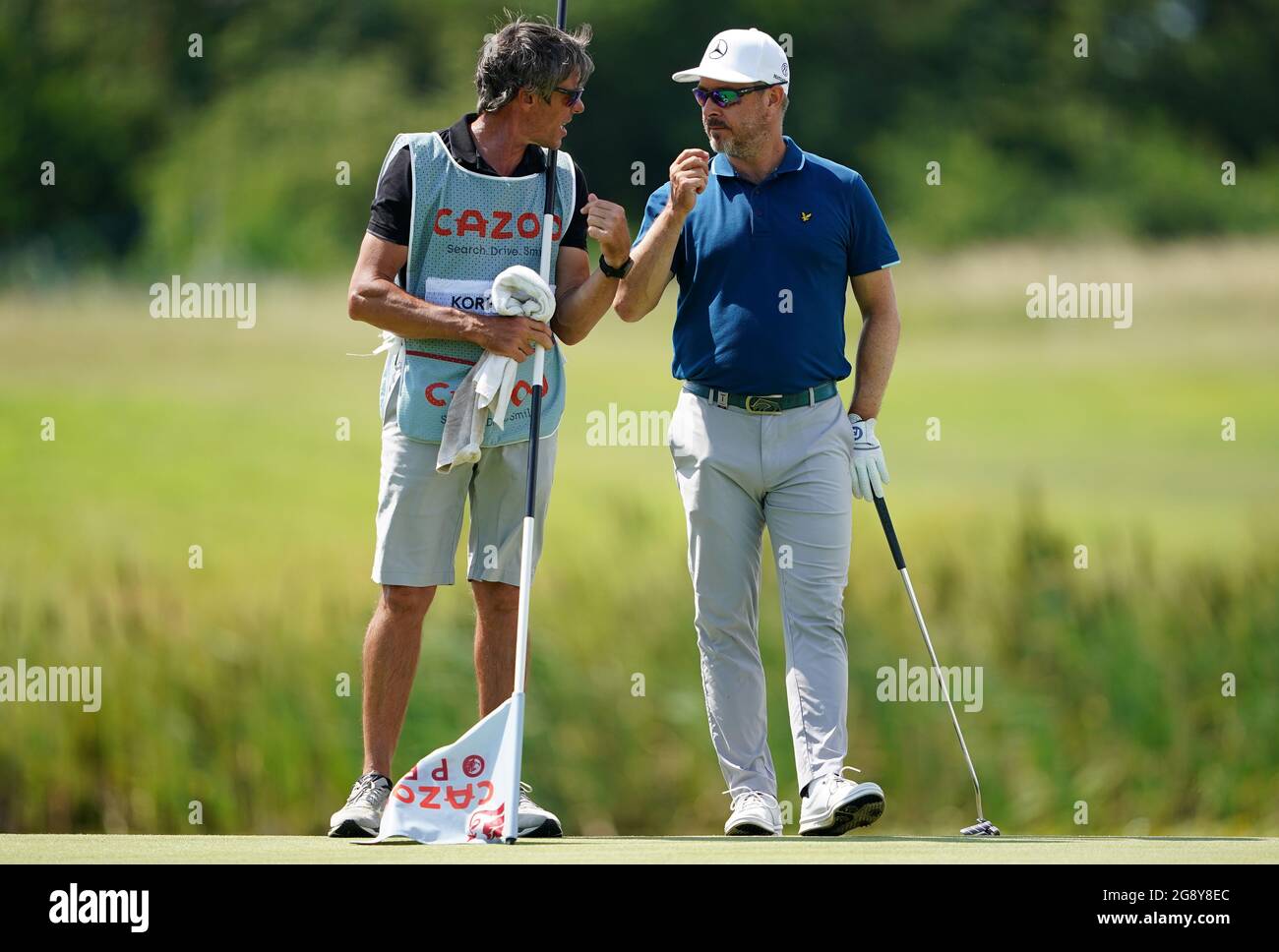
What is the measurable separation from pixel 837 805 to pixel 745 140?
1769mm

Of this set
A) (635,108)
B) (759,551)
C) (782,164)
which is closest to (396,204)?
(782,164)

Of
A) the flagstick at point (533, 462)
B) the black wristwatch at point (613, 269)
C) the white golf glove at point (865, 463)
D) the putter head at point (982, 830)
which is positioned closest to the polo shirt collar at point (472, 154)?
the flagstick at point (533, 462)

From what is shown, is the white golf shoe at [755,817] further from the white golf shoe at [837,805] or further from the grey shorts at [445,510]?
the grey shorts at [445,510]

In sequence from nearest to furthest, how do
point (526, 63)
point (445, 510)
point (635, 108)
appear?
point (526, 63)
point (445, 510)
point (635, 108)

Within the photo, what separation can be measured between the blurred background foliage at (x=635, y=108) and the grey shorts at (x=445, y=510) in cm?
1493

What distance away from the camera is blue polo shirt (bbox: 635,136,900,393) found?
561cm

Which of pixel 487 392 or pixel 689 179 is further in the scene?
pixel 689 179

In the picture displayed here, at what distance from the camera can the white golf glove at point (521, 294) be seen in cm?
527

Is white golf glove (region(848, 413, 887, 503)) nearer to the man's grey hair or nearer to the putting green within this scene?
the putting green

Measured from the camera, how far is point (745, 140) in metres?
5.64

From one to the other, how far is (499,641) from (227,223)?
→ 16842mm

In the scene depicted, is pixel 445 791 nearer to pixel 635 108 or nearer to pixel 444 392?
pixel 444 392
